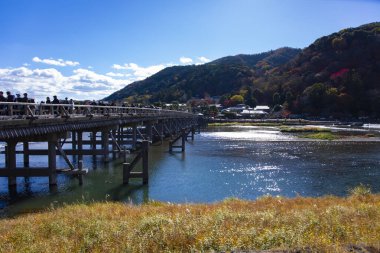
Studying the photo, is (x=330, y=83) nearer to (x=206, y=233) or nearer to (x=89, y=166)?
(x=89, y=166)

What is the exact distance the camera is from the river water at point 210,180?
22.8 m

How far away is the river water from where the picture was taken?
22812mm

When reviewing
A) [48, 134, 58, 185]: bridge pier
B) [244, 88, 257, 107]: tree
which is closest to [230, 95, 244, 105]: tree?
[244, 88, 257, 107]: tree

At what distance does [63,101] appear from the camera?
2792cm

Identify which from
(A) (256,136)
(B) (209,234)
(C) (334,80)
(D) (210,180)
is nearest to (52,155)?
(D) (210,180)

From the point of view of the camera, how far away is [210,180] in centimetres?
2852

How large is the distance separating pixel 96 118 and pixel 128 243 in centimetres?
2249

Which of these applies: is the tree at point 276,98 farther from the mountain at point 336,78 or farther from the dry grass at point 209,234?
the dry grass at point 209,234

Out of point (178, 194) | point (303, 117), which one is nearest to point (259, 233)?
point (178, 194)

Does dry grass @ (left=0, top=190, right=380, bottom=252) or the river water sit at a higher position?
dry grass @ (left=0, top=190, right=380, bottom=252)

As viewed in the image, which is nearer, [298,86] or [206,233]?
[206,233]

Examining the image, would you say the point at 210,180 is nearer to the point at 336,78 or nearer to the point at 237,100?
the point at 336,78

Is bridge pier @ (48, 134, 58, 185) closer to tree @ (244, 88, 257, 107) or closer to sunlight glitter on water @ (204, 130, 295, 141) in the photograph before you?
sunlight glitter on water @ (204, 130, 295, 141)

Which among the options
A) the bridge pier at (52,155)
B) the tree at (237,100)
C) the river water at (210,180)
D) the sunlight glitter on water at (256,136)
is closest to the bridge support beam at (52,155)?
the bridge pier at (52,155)
